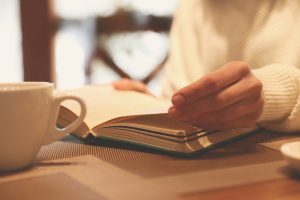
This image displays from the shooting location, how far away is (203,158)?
0.59 m

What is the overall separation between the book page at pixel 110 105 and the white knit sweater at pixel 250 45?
18 centimetres

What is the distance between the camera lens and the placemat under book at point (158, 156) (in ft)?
1.78

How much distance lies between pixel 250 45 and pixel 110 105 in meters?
0.41

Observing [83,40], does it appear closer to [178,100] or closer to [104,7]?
[104,7]

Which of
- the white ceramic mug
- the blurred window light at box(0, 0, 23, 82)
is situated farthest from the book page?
the blurred window light at box(0, 0, 23, 82)

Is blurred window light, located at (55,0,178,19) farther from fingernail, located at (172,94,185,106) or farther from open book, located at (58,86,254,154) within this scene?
fingernail, located at (172,94,185,106)

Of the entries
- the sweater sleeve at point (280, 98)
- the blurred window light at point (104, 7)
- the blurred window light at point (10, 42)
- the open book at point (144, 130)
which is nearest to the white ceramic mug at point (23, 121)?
the open book at point (144, 130)

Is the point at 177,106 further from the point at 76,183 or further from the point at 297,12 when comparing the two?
the point at 297,12

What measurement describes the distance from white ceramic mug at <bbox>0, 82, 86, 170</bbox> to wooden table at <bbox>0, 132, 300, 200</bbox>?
2cm

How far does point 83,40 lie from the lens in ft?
7.62

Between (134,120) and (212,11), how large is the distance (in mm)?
573

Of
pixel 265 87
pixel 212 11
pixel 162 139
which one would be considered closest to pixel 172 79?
pixel 212 11

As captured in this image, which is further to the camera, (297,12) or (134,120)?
(297,12)

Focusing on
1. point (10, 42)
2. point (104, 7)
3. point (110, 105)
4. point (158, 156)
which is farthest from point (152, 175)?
point (104, 7)
